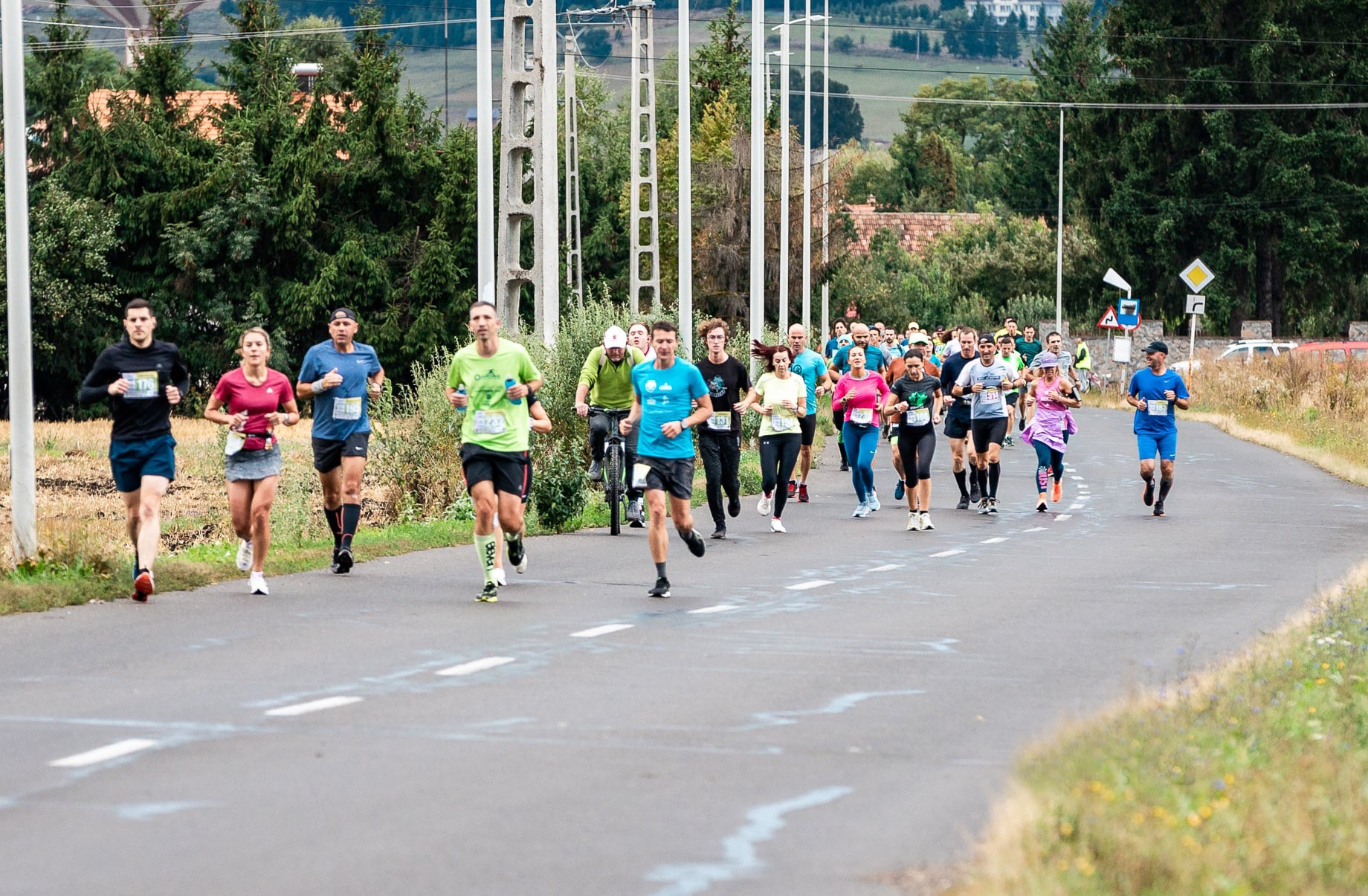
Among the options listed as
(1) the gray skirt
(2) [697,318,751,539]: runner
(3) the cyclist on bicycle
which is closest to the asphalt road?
(1) the gray skirt

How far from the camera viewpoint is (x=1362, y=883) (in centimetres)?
579

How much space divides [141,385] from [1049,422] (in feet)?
40.6

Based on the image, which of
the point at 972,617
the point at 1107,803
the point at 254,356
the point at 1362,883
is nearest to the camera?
the point at 1362,883

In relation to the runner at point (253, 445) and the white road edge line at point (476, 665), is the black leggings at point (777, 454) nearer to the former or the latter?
the runner at point (253, 445)

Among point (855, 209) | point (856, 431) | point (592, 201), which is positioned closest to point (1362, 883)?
point (856, 431)

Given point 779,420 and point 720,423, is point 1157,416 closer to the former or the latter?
point 779,420

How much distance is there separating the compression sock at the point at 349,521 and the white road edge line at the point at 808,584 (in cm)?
333

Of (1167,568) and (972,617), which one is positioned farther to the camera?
(1167,568)

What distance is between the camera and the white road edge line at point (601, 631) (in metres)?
11.8

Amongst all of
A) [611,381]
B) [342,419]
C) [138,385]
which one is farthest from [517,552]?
[611,381]

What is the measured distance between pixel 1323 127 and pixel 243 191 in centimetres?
3784

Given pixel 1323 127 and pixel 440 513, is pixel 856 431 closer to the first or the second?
Result: pixel 440 513

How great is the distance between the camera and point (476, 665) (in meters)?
10.5

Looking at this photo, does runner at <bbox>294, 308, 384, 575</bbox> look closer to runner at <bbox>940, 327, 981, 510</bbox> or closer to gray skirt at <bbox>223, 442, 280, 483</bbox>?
gray skirt at <bbox>223, 442, 280, 483</bbox>
